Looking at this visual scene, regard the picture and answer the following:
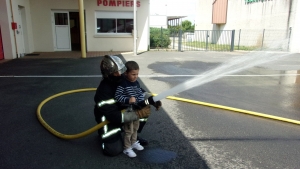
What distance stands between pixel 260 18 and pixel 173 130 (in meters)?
19.5

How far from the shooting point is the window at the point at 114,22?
50.7 feet

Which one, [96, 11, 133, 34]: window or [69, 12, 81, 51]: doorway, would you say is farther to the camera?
[69, 12, 81, 51]: doorway

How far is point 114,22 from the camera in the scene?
51.6 feet

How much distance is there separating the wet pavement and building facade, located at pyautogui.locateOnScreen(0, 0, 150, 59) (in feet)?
27.4

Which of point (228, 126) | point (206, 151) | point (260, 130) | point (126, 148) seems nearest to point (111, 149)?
point (126, 148)

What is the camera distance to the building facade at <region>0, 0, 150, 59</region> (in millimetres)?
14289

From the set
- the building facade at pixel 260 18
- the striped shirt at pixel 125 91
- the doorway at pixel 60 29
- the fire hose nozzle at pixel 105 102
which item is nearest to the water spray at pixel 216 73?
the striped shirt at pixel 125 91

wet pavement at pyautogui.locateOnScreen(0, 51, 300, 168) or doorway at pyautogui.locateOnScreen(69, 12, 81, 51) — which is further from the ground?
doorway at pyautogui.locateOnScreen(69, 12, 81, 51)

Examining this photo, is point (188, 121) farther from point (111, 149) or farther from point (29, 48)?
point (29, 48)

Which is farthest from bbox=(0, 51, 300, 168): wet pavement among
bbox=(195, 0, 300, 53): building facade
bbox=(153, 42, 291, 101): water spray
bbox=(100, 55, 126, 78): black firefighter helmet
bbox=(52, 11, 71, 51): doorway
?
bbox=(195, 0, 300, 53): building facade

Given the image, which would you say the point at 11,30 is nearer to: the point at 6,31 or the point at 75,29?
the point at 6,31

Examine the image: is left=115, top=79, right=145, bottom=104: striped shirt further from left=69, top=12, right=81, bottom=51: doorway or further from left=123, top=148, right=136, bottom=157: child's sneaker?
left=69, top=12, right=81, bottom=51: doorway

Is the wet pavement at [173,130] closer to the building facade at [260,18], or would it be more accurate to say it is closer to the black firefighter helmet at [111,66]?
the black firefighter helmet at [111,66]

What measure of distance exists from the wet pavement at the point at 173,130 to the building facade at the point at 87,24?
836 cm
